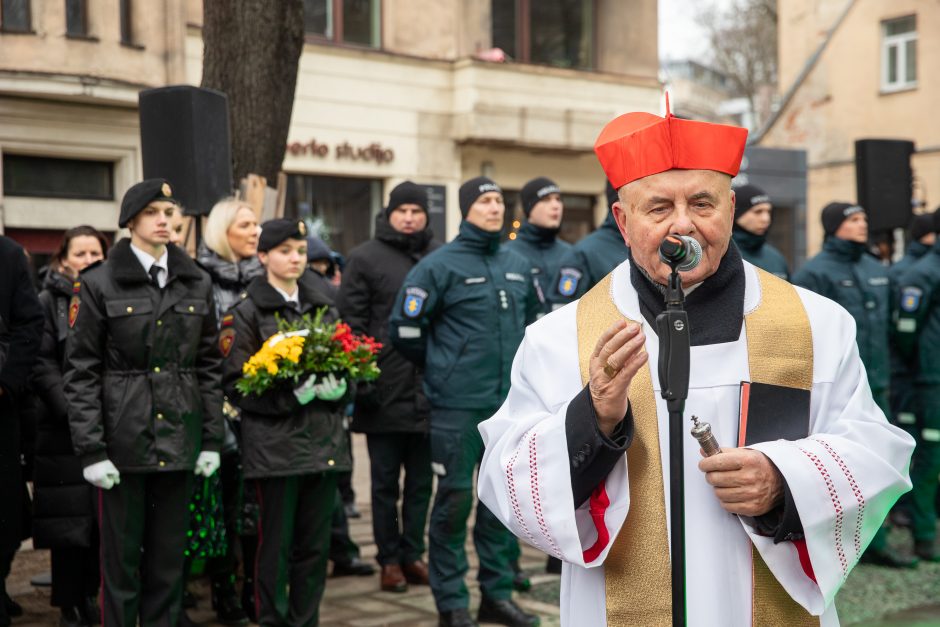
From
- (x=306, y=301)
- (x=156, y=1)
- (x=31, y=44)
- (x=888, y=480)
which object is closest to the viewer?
(x=888, y=480)

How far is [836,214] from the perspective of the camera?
8.30 metres

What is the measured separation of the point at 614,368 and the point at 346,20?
17.6 m

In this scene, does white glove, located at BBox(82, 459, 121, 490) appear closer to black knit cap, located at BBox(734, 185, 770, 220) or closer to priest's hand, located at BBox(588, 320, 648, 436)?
priest's hand, located at BBox(588, 320, 648, 436)

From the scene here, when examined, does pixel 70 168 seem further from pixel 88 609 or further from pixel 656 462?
pixel 656 462

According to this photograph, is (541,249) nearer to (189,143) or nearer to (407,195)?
(407,195)

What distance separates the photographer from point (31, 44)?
15875 mm

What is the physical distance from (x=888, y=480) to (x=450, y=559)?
373cm

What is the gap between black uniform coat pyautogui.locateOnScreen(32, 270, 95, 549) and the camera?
6039 mm

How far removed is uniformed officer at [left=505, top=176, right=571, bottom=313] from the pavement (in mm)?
1962

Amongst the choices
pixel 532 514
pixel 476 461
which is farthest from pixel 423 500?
pixel 532 514

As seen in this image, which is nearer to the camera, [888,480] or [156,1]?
[888,480]

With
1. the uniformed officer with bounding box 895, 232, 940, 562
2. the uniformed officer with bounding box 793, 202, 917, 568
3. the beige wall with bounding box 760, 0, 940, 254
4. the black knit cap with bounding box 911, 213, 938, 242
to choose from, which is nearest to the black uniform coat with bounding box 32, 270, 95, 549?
the uniformed officer with bounding box 793, 202, 917, 568

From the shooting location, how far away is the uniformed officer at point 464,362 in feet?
20.3

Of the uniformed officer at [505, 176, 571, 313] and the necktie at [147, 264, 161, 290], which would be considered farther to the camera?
the uniformed officer at [505, 176, 571, 313]
